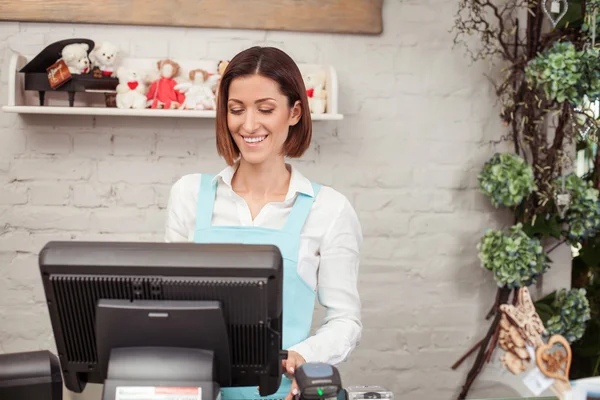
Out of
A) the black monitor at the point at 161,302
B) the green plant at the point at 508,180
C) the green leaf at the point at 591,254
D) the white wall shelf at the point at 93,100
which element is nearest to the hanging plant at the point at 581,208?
the green plant at the point at 508,180

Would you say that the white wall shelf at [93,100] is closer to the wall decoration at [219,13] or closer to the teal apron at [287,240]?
the wall decoration at [219,13]

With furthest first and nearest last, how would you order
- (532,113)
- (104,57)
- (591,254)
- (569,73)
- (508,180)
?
(591,254) → (532,113) → (508,180) → (104,57) → (569,73)

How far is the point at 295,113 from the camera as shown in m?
1.68

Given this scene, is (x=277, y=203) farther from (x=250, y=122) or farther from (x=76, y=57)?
(x=76, y=57)

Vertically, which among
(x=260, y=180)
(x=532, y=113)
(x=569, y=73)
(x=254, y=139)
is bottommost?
(x=260, y=180)

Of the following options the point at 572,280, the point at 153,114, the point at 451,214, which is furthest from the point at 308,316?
the point at 572,280

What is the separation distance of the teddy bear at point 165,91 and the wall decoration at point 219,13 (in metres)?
0.19

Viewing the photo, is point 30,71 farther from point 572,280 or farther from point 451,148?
point 572,280

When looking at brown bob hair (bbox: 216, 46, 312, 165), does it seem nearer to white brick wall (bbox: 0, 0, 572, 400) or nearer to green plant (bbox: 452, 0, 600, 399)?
white brick wall (bbox: 0, 0, 572, 400)

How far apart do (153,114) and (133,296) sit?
144cm

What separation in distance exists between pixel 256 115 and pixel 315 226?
0.30 metres

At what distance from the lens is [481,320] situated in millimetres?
2744

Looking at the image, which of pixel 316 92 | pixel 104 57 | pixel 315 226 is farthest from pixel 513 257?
pixel 104 57

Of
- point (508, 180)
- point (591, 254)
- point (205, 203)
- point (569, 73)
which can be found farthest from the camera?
point (591, 254)
